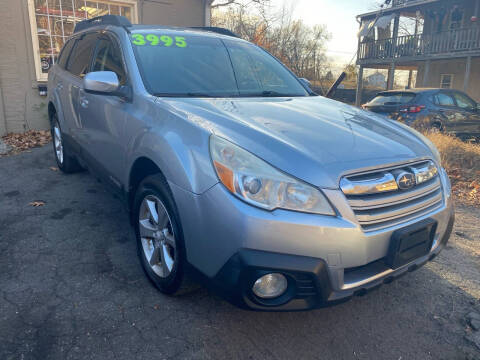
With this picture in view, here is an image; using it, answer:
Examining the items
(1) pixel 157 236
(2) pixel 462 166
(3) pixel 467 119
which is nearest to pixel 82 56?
(1) pixel 157 236

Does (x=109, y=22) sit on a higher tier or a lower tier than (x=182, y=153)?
higher

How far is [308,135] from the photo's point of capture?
217cm

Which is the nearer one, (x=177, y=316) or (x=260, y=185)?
(x=260, y=185)

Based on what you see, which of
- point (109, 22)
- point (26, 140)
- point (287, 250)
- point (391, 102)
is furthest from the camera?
point (391, 102)

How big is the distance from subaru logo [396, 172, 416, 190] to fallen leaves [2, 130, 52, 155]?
6563 millimetres

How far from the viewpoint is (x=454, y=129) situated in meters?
9.76

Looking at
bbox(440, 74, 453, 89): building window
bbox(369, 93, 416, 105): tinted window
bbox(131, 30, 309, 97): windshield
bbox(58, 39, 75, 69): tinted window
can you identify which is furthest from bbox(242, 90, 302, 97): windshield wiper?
bbox(440, 74, 453, 89): building window

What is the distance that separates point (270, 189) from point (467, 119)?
10.2m

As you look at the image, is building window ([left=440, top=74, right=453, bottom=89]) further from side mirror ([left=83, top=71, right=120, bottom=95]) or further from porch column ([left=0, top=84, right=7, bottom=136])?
side mirror ([left=83, top=71, right=120, bottom=95])

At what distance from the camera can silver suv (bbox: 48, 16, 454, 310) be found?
180cm

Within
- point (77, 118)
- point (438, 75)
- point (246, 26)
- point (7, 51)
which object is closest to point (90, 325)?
point (77, 118)

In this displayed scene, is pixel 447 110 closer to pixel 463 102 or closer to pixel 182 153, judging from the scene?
pixel 463 102

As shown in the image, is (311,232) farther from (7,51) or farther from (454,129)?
(454,129)

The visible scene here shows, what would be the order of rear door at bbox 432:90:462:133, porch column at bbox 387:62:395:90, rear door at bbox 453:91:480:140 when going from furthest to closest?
porch column at bbox 387:62:395:90, rear door at bbox 453:91:480:140, rear door at bbox 432:90:462:133
